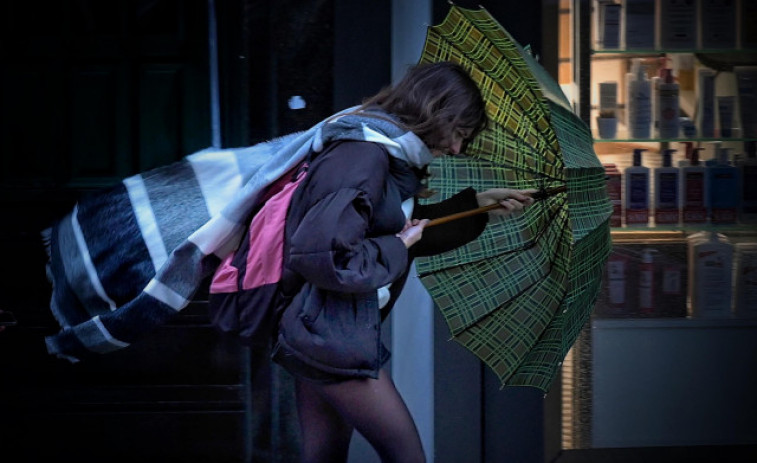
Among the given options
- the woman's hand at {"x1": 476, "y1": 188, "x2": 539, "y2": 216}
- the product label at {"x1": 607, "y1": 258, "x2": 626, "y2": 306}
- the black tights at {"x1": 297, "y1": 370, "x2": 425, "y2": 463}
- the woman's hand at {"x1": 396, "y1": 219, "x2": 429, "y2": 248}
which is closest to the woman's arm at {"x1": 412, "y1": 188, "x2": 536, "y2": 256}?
the woman's hand at {"x1": 476, "y1": 188, "x2": 539, "y2": 216}

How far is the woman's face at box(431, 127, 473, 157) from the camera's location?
321 cm

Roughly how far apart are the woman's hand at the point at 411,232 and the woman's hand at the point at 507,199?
0.33 meters

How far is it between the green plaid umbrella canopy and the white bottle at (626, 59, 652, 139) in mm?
1403

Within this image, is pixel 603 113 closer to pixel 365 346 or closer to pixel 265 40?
pixel 265 40

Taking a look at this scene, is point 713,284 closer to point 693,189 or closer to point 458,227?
point 693,189

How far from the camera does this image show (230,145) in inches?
199

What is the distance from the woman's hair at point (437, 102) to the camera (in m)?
3.16

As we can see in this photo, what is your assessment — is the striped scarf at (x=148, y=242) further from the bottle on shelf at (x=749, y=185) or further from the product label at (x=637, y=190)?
the bottle on shelf at (x=749, y=185)

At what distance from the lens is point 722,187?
16.7ft

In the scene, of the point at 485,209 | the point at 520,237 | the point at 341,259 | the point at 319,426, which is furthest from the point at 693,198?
the point at 341,259

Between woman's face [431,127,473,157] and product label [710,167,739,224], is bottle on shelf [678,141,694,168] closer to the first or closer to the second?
product label [710,167,739,224]

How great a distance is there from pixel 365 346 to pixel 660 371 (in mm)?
2432

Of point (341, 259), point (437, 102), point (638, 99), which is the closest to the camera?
point (341, 259)

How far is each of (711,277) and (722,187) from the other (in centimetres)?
40
